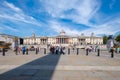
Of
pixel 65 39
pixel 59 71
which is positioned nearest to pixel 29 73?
pixel 59 71

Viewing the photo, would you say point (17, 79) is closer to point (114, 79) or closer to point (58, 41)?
point (114, 79)

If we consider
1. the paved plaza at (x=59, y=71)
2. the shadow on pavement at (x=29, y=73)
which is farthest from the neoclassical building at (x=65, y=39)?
the shadow on pavement at (x=29, y=73)

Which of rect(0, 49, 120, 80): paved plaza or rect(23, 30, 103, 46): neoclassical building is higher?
rect(23, 30, 103, 46): neoclassical building

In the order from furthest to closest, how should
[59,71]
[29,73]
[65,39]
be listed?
[65,39], [59,71], [29,73]

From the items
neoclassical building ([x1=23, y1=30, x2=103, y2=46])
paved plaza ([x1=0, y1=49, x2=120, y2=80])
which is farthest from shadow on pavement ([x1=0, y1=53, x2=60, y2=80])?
neoclassical building ([x1=23, y1=30, x2=103, y2=46])

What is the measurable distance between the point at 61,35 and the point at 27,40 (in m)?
34.7

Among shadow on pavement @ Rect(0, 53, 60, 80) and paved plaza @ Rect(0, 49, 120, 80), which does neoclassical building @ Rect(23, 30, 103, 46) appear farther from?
shadow on pavement @ Rect(0, 53, 60, 80)

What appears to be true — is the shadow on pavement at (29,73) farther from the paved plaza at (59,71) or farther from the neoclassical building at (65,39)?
the neoclassical building at (65,39)

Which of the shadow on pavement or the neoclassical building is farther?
the neoclassical building

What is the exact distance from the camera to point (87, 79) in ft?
27.3

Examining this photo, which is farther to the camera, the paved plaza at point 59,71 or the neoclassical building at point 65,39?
the neoclassical building at point 65,39

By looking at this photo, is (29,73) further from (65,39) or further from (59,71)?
(65,39)

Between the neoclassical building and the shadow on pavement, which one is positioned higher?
the neoclassical building

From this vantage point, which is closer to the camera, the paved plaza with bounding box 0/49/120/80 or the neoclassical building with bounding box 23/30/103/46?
the paved plaza with bounding box 0/49/120/80
